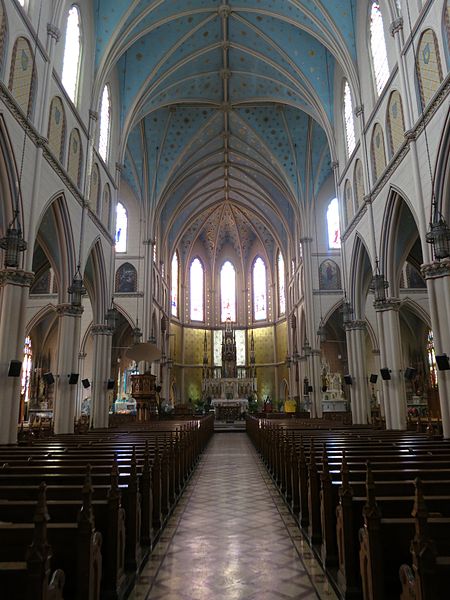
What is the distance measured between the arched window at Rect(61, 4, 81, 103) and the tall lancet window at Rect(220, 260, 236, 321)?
30.7 meters

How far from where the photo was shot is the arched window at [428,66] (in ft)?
42.4

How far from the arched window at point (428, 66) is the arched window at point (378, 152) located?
3.64 metres

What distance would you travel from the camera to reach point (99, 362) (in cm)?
2166

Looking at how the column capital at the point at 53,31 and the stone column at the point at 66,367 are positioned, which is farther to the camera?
the stone column at the point at 66,367

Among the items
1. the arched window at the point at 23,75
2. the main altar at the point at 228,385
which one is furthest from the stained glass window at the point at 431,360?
the arched window at the point at 23,75

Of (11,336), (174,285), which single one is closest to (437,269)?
(11,336)

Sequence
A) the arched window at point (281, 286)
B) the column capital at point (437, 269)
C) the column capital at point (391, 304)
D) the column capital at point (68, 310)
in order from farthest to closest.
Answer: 1. the arched window at point (281, 286)
2. the column capital at point (68, 310)
3. the column capital at point (391, 304)
4. the column capital at point (437, 269)

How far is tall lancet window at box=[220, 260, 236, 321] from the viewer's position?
47656mm

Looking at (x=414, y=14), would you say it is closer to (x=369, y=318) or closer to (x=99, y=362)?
(x=99, y=362)

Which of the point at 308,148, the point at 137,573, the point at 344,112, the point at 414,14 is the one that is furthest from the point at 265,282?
the point at 137,573

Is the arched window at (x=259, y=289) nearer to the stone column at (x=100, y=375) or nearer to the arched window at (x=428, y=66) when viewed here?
the stone column at (x=100, y=375)

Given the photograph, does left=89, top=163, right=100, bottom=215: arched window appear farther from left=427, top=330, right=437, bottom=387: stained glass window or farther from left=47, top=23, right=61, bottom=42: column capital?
left=427, top=330, right=437, bottom=387: stained glass window

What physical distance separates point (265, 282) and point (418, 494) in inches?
1740

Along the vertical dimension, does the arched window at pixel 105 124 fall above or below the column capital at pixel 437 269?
above
